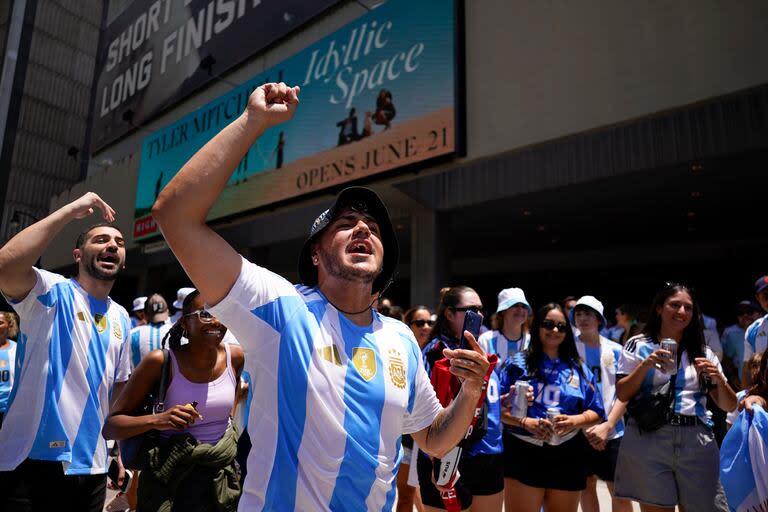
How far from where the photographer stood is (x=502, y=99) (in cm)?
1073

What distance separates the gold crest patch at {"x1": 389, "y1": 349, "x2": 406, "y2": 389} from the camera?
1910 mm

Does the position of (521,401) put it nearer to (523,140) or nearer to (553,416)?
(553,416)

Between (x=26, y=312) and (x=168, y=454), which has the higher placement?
(x=26, y=312)

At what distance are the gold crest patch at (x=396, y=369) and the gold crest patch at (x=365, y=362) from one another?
0.08 meters

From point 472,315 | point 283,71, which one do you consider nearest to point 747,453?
point 472,315

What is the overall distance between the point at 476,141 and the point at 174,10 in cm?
1704

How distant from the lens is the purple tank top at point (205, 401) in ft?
10.4

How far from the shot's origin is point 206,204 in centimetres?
156

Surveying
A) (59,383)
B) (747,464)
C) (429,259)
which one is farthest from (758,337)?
(429,259)

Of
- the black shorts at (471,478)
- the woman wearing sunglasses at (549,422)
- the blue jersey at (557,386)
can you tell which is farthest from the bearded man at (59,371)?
the blue jersey at (557,386)

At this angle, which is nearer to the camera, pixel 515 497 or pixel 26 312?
pixel 26 312

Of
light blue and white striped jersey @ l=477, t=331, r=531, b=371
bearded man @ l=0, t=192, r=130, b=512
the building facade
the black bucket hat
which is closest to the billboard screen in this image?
the building facade

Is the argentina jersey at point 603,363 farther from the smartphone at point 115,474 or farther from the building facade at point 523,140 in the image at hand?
the building facade at point 523,140

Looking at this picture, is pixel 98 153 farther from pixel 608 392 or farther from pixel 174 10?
pixel 608 392
